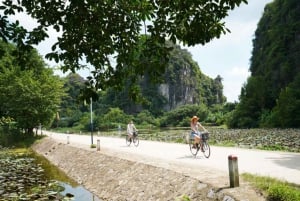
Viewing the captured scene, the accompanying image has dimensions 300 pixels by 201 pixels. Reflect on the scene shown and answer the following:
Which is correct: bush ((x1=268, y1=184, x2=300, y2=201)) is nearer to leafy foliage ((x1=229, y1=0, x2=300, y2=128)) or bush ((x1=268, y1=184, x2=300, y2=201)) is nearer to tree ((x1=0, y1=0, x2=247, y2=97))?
tree ((x1=0, y1=0, x2=247, y2=97))

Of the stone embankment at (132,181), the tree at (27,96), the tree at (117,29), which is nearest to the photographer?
the tree at (117,29)

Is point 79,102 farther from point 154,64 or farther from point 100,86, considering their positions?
point 154,64

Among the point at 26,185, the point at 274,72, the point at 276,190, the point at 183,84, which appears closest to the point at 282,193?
the point at 276,190

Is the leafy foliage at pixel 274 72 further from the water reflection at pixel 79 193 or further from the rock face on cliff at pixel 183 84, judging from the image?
the water reflection at pixel 79 193

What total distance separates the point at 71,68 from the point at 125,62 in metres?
1.01

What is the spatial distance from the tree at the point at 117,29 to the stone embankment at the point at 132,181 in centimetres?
403

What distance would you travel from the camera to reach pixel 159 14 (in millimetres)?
5617

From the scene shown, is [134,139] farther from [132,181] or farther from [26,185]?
[132,181]

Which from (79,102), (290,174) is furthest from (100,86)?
(290,174)

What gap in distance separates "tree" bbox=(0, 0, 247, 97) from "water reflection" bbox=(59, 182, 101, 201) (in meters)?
8.32

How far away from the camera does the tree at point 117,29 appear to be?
17.9ft

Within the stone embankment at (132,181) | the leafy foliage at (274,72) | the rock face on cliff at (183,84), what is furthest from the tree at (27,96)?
the rock face on cliff at (183,84)

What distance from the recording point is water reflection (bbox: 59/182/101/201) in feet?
43.9

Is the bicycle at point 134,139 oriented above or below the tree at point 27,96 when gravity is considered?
below
